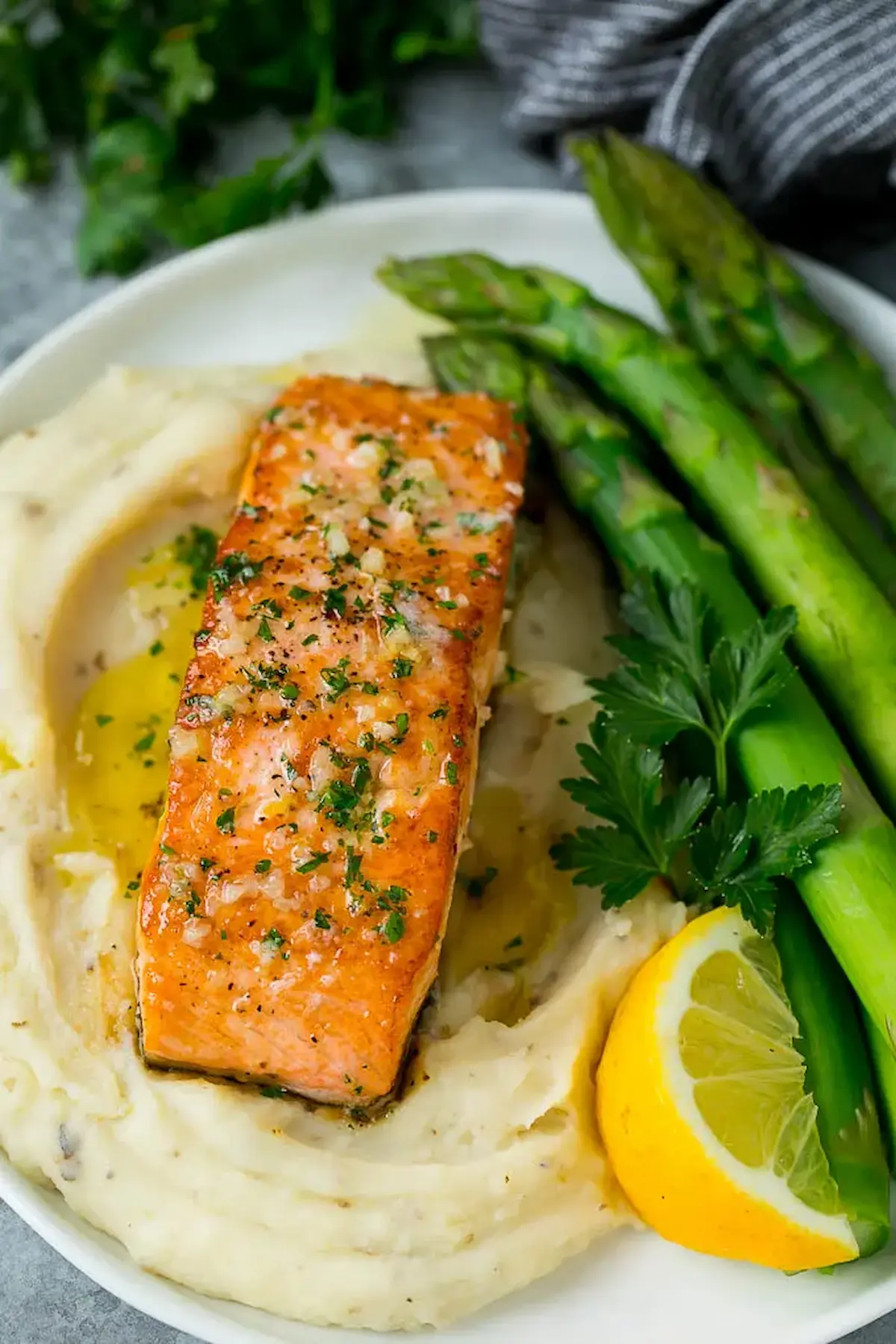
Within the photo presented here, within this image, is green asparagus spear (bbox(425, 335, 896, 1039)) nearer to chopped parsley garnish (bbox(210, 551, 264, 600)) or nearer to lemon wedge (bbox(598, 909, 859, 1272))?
lemon wedge (bbox(598, 909, 859, 1272))

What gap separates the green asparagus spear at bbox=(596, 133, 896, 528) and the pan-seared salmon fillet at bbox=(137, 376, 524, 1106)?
1.37 meters

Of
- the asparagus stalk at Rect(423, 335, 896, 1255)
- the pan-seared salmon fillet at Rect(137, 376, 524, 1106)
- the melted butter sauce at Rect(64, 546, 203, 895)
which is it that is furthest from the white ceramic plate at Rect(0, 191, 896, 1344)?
the pan-seared salmon fillet at Rect(137, 376, 524, 1106)

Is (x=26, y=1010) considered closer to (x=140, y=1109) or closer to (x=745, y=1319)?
(x=140, y=1109)

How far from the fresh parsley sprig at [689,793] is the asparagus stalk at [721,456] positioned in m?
0.29

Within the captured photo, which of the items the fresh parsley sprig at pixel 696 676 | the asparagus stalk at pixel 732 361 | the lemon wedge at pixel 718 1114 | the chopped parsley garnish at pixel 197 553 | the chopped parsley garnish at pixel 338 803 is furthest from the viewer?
the asparagus stalk at pixel 732 361

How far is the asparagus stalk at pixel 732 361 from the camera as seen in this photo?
5055 mm

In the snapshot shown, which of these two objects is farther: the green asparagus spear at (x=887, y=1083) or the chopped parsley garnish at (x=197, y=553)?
the chopped parsley garnish at (x=197, y=553)

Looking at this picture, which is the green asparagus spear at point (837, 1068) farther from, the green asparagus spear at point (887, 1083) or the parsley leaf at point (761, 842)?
the parsley leaf at point (761, 842)

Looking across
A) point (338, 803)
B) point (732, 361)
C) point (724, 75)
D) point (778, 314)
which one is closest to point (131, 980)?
point (338, 803)

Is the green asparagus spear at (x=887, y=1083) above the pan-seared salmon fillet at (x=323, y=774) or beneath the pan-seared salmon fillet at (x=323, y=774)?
beneath

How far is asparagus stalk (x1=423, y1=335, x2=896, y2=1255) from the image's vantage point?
4.07 m

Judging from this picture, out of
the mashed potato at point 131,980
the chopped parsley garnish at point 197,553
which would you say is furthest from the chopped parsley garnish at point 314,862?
the chopped parsley garnish at point 197,553

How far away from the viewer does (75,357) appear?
5473 mm

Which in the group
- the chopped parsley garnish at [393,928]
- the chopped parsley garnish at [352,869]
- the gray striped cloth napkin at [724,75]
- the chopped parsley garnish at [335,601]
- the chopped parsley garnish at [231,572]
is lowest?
the chopped parsley garnish at [393,928]
